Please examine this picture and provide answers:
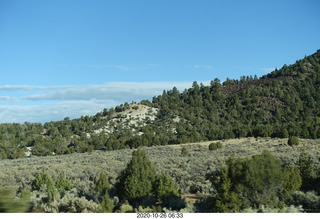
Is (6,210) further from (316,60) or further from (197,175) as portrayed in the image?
(316,60)

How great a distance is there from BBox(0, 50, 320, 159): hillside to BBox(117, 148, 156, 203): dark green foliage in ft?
138

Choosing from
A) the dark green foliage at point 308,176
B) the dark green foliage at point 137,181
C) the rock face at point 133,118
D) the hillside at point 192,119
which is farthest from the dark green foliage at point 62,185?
the rock face at point 133,118

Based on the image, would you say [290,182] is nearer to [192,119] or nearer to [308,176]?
[308,176]

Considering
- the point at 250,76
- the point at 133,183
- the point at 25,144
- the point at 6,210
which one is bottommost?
the point at 25,144

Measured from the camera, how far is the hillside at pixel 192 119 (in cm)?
6662

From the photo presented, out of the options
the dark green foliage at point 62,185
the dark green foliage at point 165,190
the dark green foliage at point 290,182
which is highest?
the dark green foliage at point 290,182

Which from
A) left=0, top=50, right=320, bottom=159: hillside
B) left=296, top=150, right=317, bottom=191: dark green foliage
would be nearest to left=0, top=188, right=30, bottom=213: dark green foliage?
left=296, top=150, right=317, bottom=191: dark green foliage

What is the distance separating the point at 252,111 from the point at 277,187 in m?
77.1

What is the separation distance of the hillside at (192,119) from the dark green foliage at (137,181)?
42058 millimetres

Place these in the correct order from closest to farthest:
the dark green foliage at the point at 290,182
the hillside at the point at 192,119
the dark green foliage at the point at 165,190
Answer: the dark green foliage at the point at 290,182
the dark green foliage at the point at 165,190
the hillside at the point at 192,119

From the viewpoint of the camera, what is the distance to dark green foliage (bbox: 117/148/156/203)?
56.3ft

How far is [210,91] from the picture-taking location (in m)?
107

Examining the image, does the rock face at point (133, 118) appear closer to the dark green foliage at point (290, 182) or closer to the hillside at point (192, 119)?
the hillside at point (192, 119)

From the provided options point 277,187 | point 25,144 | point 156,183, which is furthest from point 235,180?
point 25,144
